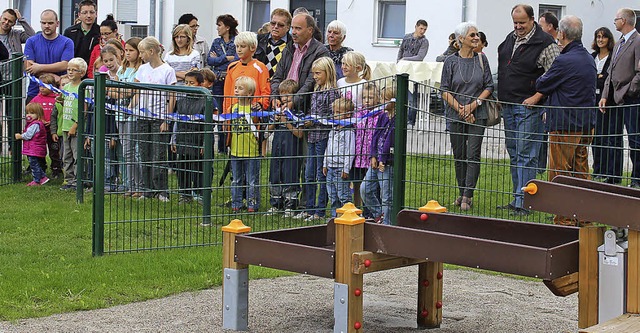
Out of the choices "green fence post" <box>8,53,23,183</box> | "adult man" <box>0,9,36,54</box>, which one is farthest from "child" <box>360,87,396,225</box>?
"adult man" <box>0,9,36,54</box>

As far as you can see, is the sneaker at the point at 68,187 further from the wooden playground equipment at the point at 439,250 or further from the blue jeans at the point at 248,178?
the wooden playground equipment at the point at 439,250

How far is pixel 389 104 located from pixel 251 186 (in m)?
1.58

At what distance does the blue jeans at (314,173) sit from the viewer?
9.91m

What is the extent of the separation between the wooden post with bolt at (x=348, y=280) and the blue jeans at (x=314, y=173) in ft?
10.5

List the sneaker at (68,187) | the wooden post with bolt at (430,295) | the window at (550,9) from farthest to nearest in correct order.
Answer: the window at (550,9)
the sneaker at (68,187)
the wooden post with bolt at (430,295)

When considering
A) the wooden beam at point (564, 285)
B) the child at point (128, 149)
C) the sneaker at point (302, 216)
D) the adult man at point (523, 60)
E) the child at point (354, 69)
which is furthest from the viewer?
the adult man at point (523, 60)

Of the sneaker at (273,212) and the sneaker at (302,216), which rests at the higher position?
the sneaker at (273,212)

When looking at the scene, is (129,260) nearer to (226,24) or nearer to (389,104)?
(389,104)

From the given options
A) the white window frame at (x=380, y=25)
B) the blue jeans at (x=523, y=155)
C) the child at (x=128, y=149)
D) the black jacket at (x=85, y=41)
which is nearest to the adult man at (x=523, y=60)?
the blue jeans at (x=523, y=155)

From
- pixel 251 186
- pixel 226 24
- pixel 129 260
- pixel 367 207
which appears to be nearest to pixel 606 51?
pixel 226 24

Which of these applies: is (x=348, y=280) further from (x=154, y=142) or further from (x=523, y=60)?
(x=523, y=60)

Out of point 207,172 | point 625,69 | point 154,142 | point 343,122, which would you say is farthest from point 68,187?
point 625,69

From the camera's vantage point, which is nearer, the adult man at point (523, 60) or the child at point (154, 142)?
the child at point (154, 142)

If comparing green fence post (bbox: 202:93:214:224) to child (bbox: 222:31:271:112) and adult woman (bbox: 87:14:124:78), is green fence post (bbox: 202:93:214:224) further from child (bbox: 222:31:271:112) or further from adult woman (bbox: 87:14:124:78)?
adult woman (bbox: 87:14:124:78)
